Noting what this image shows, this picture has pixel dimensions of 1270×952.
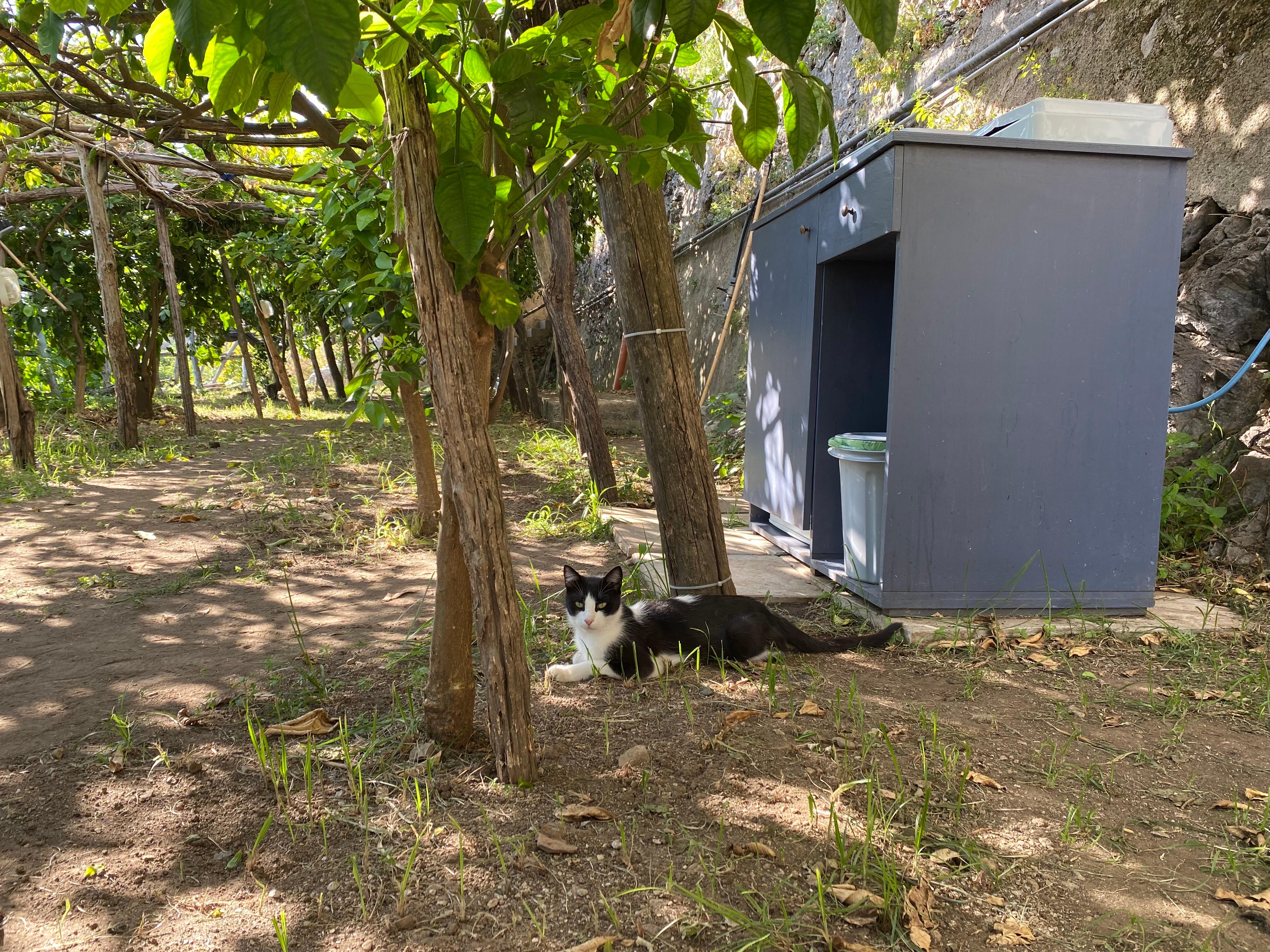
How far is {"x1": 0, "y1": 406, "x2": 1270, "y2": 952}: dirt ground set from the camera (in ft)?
5.19

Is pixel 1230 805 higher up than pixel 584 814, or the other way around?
pixel 584 814

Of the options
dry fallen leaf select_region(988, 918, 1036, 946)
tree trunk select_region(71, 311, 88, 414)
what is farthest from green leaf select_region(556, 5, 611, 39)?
tree trunk select_region(71, 311, 88, 414)

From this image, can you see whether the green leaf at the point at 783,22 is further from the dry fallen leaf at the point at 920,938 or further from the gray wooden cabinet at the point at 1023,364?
the gray wooden cabinet at the point at 1023,364

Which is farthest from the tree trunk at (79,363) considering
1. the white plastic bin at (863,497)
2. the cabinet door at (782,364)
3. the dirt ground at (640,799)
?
the white plastic bin at (863,497)

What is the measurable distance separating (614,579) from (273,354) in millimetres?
12597

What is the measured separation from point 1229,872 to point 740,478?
18.5 feet

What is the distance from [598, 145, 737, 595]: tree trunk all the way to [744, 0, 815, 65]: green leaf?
91.6 inches

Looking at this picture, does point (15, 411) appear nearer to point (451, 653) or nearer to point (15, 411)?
point (15, 411)

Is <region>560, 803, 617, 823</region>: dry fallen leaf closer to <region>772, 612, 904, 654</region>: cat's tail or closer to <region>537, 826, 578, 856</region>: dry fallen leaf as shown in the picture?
<region>537, 826, 578, 856</region>: dry fallen leaf

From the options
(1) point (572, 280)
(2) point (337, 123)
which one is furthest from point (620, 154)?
(1) point (572, 280)

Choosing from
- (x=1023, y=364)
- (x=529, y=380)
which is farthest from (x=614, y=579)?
(x=529, y=380)

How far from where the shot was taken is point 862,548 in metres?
3.60

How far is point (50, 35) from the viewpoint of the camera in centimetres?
166

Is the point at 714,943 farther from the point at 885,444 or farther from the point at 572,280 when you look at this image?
the point at 572,280
